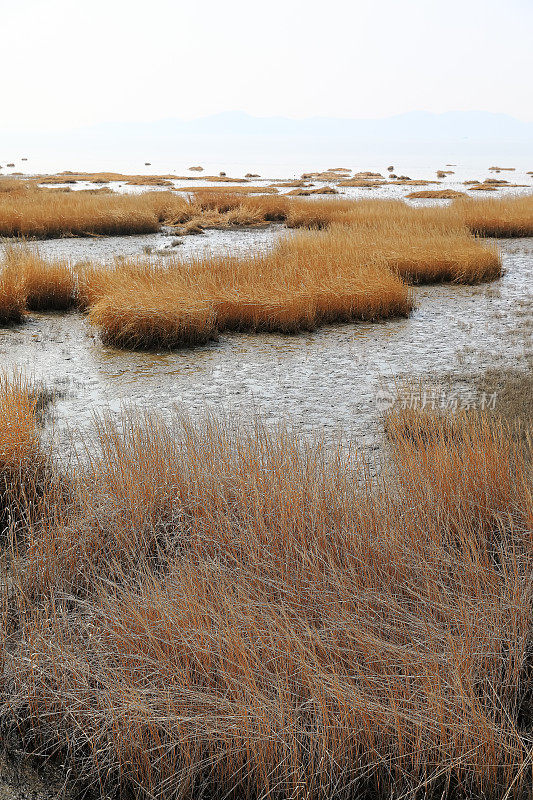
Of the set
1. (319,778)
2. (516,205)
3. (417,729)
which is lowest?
(319,778)

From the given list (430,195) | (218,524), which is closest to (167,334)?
(218,524)

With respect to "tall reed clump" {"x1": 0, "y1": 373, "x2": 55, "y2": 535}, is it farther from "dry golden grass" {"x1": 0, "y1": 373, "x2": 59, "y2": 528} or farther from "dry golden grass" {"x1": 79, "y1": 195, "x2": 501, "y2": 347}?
"dry golden grass" {"x1": 79, "y1": 195, "x2": 501, "y2": 347}

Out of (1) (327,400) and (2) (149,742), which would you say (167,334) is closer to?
(1) (327,400)

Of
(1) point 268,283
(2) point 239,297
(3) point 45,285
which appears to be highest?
(3) point 45,285

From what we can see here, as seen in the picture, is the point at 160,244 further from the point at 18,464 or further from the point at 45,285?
the point at 18,464

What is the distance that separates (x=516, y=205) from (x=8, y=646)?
18417mm

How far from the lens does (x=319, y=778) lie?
241cm

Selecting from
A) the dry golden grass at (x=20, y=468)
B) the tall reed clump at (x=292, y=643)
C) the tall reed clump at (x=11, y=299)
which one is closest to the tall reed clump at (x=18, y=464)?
the dry golden grass at (x=20, y=468)

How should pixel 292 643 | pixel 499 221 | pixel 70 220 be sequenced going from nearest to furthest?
pixel 292 643 → pixel 499 221 → pixel 70 220

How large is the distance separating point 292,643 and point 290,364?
4990 mm

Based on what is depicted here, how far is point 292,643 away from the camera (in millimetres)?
2662

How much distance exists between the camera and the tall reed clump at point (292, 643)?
91.6 inches

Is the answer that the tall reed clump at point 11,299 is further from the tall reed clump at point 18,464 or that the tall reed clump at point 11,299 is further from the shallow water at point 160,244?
the tall reed clump at point 18,464

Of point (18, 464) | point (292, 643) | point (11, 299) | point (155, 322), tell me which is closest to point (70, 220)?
point (11, 299)
